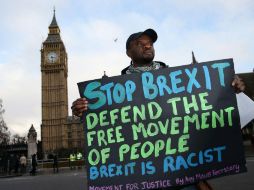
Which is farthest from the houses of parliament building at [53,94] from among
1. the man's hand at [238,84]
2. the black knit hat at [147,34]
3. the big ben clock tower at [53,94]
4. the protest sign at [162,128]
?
the man's hand at [238,84]

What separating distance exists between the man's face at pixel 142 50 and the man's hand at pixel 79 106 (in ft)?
1.78

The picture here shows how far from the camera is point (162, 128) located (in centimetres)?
352

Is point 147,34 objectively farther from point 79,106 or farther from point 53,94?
point 53,94

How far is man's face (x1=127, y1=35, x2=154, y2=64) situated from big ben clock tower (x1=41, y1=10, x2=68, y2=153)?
11897cm

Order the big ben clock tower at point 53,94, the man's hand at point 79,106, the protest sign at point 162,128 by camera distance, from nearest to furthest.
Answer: the protest sign at point 162,128, the man's hand at point 79,106, the big ben clock tower at point 53,94

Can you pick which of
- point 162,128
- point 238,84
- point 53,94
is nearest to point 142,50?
point 162,128

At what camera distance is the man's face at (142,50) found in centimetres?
364

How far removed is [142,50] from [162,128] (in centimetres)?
65

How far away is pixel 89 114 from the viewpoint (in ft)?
11.9

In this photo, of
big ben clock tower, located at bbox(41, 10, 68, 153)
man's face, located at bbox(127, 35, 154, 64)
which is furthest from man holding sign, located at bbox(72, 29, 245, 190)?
big ben clock tower, located at bbox(41, 10, 68, 153)

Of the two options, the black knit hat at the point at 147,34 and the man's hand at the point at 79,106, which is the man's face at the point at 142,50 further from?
the man's hand at the point at 79,106

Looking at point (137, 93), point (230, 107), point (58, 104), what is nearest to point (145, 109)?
point (137, 93)

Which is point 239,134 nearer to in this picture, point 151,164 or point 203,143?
point 203,143

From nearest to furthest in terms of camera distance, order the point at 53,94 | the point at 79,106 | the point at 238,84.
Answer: the point at 238,84
the point at 79,106
the point at 53,94
